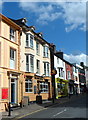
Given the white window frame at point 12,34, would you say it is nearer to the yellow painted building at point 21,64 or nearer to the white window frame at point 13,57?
the yellow painted building at point 21,64

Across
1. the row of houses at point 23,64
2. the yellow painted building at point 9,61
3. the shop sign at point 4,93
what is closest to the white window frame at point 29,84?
the row of houses at point 23,64

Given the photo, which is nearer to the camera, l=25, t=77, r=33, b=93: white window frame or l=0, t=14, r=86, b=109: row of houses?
l=0, t=14, r=86, b=109: row of houses

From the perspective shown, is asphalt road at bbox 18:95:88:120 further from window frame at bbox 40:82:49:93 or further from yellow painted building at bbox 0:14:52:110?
window frame at bbox 40:82:49:93

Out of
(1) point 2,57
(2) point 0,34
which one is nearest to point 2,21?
(2) point 0,34

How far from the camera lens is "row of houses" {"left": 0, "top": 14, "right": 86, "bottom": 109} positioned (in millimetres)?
18969

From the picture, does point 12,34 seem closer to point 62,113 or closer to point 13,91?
point 13,91

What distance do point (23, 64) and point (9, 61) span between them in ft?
12.6

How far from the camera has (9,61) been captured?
19984mm

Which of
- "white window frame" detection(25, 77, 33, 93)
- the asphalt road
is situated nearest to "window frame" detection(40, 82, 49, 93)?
"white window frame" detection(25, 77, 33, 93)

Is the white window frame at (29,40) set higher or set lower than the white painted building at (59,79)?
higher

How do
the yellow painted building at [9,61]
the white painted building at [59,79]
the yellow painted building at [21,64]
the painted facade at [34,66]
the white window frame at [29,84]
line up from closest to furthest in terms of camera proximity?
the yellow painted building at [9,61] < the yellow painted building at [21,64] < the painted facade at [34,66] < the white window frame at [29,84] < the white painted building at [59,79]

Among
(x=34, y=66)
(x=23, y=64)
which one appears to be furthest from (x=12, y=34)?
(x=34, y=66)

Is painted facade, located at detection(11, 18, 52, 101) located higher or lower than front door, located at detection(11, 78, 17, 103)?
higher

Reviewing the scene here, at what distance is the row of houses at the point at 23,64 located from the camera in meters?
19.0
